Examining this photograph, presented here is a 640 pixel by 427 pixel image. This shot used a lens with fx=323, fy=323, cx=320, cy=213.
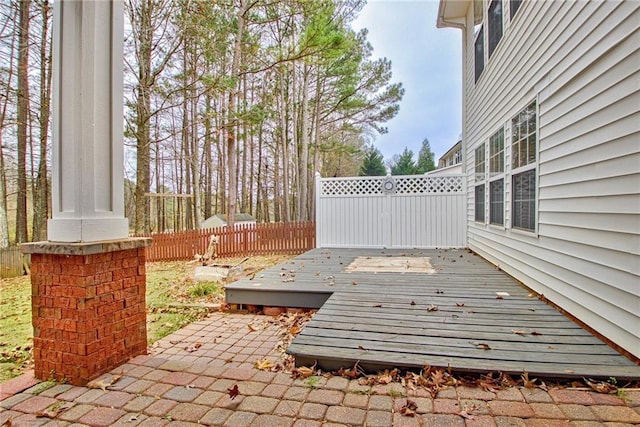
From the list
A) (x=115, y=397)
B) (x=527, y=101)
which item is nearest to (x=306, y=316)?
(x=115, y=397)

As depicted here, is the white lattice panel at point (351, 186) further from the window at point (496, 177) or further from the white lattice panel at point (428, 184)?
the window at point (496, 177)

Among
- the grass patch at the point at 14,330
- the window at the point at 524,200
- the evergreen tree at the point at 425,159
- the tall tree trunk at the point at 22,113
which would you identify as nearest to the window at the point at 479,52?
the window at the point at 524,200

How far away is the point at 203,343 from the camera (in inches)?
115

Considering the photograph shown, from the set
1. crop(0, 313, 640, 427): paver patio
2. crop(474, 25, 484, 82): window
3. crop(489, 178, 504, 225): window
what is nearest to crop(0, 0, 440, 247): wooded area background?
crop(474, 25, 484, 82): window

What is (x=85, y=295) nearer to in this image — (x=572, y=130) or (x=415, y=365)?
(x=415, y=365)

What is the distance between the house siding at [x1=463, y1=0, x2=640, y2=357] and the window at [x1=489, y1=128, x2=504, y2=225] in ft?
2.46

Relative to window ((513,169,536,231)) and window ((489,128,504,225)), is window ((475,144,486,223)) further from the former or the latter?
window ((513,169,536,231))

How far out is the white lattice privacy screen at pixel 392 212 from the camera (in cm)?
733

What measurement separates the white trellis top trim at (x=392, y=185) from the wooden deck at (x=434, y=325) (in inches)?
128

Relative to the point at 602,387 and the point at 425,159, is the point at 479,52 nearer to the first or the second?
the point at 602,387

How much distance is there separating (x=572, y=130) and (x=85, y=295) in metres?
3.80

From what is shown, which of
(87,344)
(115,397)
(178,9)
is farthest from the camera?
(178,9)

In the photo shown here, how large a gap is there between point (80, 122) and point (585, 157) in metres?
3.61

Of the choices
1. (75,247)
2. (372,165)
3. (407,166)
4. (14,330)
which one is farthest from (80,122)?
(407,166)
